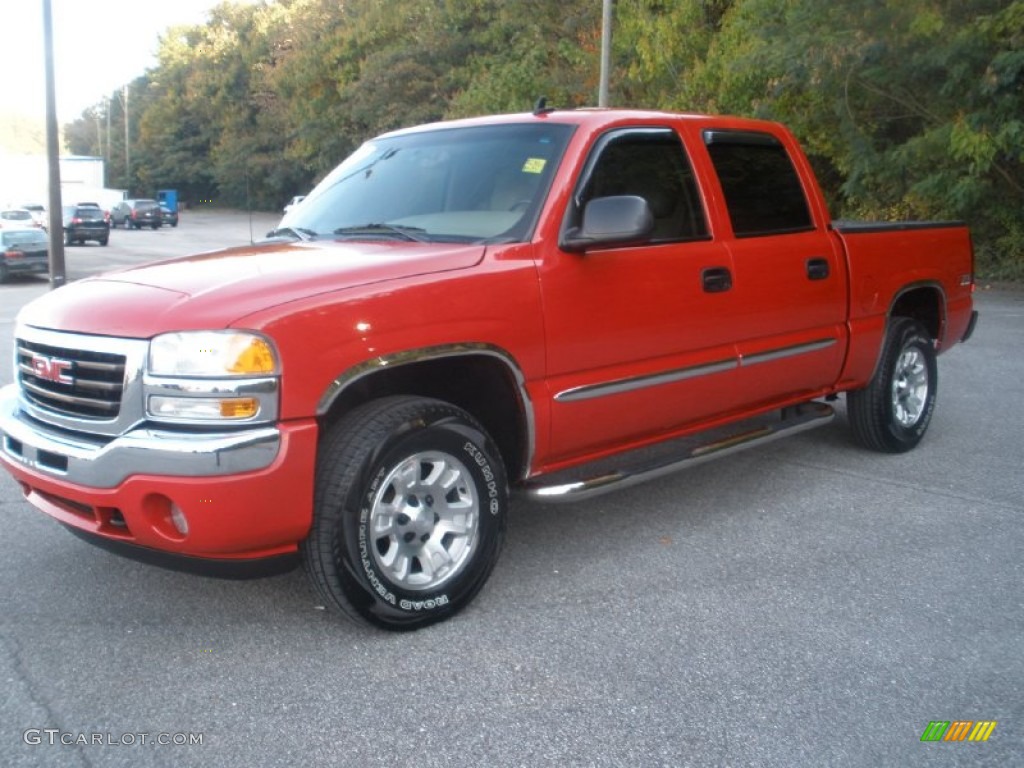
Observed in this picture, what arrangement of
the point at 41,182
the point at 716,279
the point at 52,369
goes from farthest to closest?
the point at 41,182, the point at 716,279, the point at 52,369

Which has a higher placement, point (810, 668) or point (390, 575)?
point (390, 575)

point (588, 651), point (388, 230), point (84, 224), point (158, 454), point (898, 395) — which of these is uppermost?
point (84, 224)

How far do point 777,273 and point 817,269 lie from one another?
381 millimetres

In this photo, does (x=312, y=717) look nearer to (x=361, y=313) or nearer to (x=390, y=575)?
(x=390, y=575)

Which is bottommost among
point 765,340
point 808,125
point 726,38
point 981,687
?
point 981,687

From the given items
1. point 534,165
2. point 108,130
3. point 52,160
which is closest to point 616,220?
point 534,165

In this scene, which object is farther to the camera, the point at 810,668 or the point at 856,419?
the point at 856,419

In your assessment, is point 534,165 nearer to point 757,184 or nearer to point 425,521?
point 757,184

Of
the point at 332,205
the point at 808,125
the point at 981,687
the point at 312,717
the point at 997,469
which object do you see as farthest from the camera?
the point at 808,125

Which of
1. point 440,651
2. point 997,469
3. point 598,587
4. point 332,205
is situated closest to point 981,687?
point 598,587

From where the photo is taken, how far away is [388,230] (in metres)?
4.48

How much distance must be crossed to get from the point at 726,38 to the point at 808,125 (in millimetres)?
2601

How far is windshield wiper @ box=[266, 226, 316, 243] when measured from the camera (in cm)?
470

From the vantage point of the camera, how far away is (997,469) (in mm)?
5980
